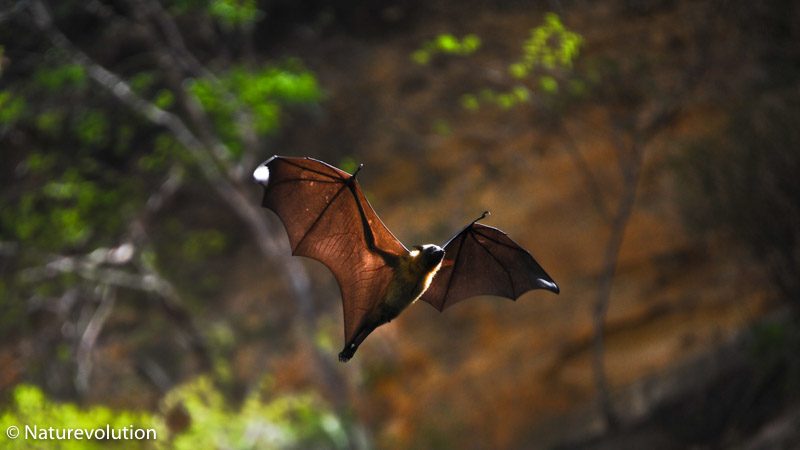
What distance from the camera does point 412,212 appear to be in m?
9.34

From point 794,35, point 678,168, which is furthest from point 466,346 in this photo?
point 794,35

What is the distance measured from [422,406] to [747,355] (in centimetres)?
395

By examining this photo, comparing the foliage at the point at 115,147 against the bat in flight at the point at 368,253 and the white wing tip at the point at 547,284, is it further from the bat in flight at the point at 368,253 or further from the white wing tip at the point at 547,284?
the white wing tip at the point at 547,284

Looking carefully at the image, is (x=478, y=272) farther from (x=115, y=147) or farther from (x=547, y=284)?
(x=115, y=147)

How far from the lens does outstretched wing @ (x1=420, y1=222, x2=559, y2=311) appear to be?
3072 mm

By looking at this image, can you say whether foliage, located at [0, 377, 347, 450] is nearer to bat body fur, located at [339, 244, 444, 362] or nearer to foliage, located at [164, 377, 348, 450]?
foliage, located at [164, 377, 348, 450]

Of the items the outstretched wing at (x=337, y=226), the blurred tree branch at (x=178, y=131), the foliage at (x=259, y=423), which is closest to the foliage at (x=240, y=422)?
the foliage at (x=259, y=423)

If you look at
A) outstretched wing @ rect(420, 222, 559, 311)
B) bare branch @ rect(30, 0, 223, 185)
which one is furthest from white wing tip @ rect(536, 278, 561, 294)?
bare branch @ rect(30, 0, 223, 185)

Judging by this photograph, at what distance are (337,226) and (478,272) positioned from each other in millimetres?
714

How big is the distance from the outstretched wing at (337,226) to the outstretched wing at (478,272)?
450mm

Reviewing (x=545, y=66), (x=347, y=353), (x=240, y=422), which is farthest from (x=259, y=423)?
(x=347, y=353)

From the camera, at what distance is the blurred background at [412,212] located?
623 cm

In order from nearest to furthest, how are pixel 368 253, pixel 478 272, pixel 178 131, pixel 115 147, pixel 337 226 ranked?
pixel 368 253, pixel 337 226, pixel 478 272, pixel 178 131, pixel 115 147

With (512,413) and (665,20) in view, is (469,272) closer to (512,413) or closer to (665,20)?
(665,20)
